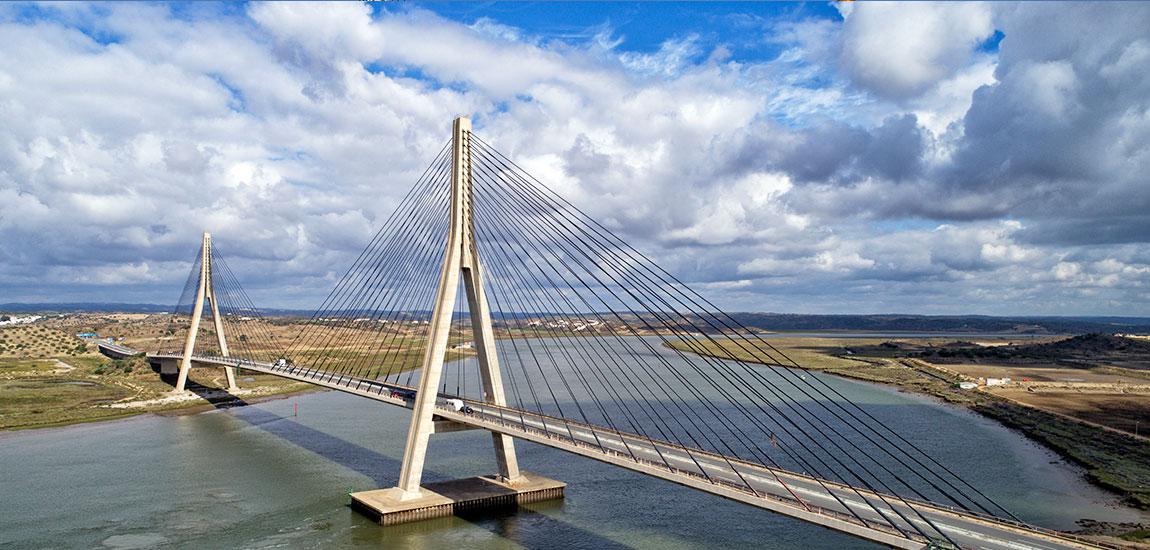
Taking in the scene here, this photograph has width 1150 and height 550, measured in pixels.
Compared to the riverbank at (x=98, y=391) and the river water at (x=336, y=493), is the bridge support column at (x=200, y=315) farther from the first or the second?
the river water at (x=336, y=493)

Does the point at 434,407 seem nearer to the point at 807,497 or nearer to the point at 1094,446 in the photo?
the point at 807,497

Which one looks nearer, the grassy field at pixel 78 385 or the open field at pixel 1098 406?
the open field at pixel 1098 406

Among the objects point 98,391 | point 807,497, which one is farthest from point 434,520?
point 98,391

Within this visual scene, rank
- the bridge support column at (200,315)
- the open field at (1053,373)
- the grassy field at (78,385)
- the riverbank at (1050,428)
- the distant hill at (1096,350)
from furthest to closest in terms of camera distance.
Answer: the distant hill at (1096,350) < the open field at (1053,373) < the bridge support column at (200,315) < the grassy field at (78,385) < the riverbank at (1050,428)

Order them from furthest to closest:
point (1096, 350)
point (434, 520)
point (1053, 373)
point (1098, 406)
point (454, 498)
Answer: point (1096, 350), point (1053, 373), point (1098, 406), point (454, 498), point (434, 520)

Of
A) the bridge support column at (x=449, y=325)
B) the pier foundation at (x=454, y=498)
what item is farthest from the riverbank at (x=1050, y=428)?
the pier foundation at (x=454, y=498)

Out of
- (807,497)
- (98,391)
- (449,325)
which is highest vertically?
(449,325)
